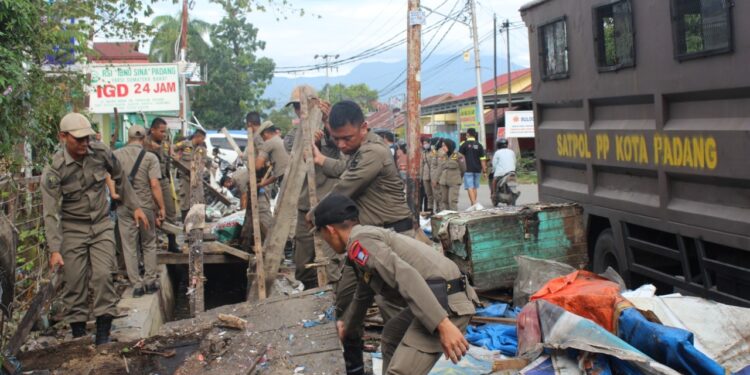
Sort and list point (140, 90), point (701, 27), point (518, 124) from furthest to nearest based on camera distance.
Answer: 1. point (518, 124)
2. point (140, 90)
3. point (701, 27)

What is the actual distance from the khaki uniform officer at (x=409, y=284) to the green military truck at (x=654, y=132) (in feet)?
7.30

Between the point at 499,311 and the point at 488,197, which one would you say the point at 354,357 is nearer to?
the point at 499,311

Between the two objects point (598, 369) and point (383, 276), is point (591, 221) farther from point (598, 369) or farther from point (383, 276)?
point (383, 276)

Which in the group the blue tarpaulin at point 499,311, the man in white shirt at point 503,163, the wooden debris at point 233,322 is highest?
the man in white shirt at point 503,163

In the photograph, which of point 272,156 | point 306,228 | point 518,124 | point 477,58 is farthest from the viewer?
point 477,58

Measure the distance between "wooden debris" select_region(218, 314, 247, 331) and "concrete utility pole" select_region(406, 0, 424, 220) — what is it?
13.6 feet

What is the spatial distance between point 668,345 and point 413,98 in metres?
5.50

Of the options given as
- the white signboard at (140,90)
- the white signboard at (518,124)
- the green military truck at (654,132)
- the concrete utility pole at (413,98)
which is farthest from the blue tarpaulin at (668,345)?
the white signboard at (518,124)

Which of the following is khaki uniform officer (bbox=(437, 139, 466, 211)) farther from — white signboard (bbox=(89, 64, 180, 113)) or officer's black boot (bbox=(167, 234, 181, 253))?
white signboard (bbox=(89, 64, 180, 113))

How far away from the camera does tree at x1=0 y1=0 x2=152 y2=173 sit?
532 cm

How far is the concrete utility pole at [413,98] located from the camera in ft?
29.7

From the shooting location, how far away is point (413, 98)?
9.13 metres

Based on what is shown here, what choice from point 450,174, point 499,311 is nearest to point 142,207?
point 499,311

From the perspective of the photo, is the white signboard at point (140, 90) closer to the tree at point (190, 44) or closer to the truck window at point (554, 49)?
the truck window at point (554, 49)
